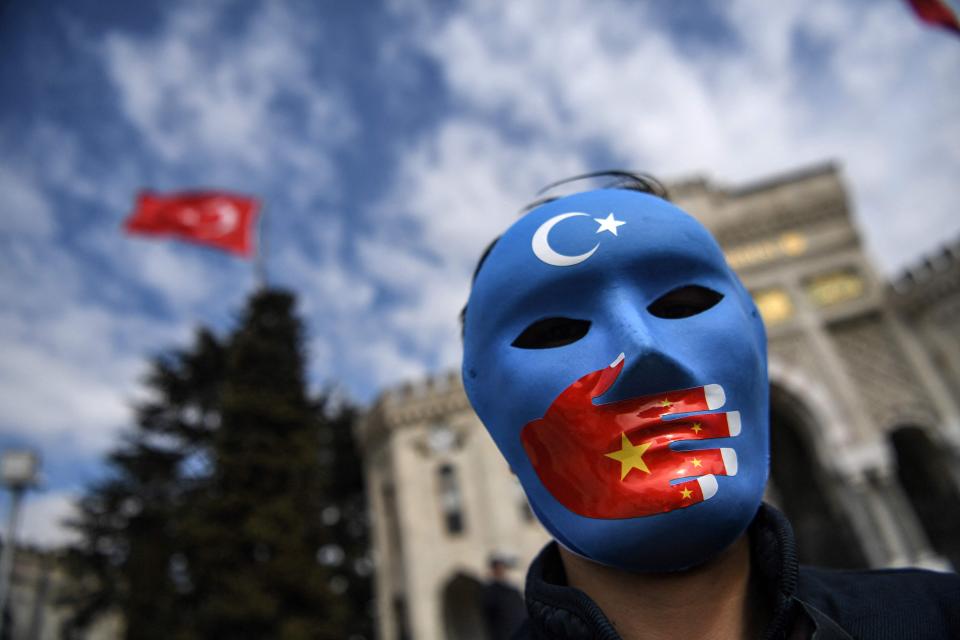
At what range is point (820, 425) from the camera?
1412 centimetres

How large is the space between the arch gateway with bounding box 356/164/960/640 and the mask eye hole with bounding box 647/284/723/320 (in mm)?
11639

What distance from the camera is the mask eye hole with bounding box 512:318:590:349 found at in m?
1.58

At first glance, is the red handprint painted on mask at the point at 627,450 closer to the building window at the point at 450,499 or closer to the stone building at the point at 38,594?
the building window at the point at 450,499

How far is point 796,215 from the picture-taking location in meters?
15.7

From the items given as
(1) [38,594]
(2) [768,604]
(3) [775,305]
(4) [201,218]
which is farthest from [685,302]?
(1) [38,594]

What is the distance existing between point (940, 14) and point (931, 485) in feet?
42.6

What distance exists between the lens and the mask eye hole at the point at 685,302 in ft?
5.24

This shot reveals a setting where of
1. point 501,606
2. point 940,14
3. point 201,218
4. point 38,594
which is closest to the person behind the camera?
point 501,606

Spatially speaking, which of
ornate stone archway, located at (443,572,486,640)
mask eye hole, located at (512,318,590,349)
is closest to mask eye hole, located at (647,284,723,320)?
mask eye hole, located at (512,318,590,349)

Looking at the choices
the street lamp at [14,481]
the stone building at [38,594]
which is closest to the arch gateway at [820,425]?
the street lamp at [14,481]

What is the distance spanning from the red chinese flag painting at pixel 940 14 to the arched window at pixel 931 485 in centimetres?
1063

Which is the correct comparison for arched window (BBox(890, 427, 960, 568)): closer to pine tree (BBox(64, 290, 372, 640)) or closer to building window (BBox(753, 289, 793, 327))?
building window (BBox(753, 289, 793, 327))

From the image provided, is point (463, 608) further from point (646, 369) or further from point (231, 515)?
point (646, 369)

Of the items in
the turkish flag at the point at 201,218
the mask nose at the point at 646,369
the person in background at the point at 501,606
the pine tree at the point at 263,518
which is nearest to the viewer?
the mask nose at the point at 646,369
